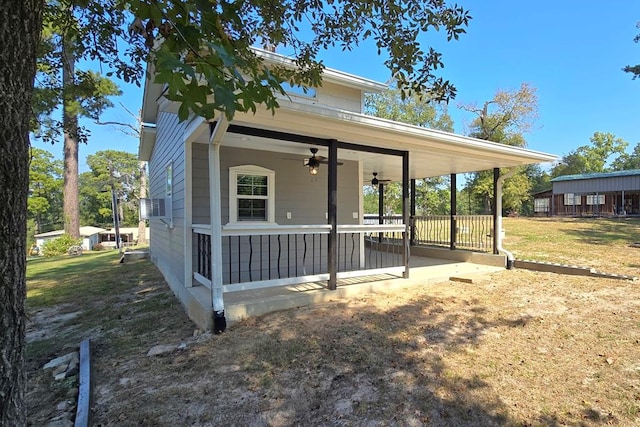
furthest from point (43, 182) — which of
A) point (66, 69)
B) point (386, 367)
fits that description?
point (386, 367)

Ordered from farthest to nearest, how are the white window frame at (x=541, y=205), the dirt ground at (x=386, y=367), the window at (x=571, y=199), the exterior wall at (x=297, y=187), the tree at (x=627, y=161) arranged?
1. the tree at (x=627, y=161)
2. the white window frame at (x=541, y=205)
3. the window at (x=571, y=199)
4. the exterior wall at (x=297, y=187)
5. the dirt ground at (x=386, y=367)

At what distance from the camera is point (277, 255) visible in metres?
6.41

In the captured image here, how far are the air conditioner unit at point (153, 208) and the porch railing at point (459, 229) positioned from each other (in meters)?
6.34

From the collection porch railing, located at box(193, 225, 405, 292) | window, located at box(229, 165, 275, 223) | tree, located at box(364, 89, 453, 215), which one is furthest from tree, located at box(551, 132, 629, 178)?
window, located at box(229, 165, 275, 223)

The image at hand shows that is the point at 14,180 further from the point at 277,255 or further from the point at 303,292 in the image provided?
the point at 277,255

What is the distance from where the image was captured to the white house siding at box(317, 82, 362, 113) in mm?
8227

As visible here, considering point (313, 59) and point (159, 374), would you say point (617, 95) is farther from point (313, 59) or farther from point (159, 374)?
point (159, 374)

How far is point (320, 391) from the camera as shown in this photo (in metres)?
2.77

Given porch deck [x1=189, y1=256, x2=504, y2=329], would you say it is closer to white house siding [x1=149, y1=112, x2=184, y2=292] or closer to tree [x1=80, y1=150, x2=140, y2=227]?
white house siding [x1=149, y1=112, x2=184, y2=292]

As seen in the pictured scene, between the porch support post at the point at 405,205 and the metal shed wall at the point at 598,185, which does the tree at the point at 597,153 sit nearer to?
the metal shed wall at the point at 598,185

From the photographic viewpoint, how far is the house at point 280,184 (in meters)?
4.36

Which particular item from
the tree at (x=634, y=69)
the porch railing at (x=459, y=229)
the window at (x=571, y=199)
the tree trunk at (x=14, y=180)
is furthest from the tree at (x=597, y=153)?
the tree trunk at (x=14, y=180)

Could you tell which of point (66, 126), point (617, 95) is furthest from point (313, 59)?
point (617, 95)

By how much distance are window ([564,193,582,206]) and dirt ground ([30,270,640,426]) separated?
27030 mm
